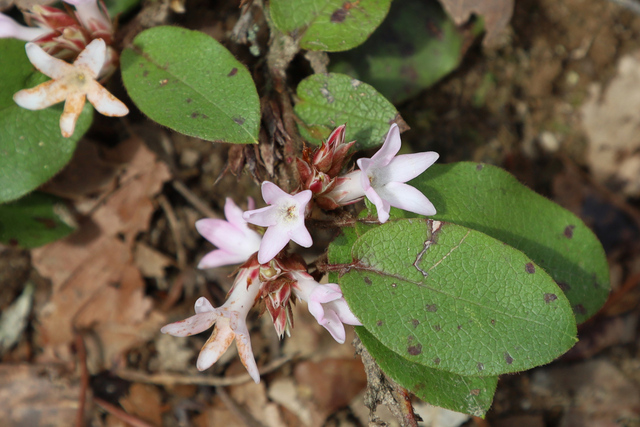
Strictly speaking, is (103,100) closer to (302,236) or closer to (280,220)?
(280,220)

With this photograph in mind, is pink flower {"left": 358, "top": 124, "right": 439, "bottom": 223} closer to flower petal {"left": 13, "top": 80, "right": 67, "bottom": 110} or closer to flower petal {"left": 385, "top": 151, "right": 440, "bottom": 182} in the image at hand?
flower petal {"left": 385, "top": 151, "right": 440, "bottom": 182}

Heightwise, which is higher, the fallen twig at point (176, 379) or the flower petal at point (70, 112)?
the flower petal at point (70, 112)

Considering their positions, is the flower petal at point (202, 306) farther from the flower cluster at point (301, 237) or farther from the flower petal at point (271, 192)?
the flower petal at point (271, 192)

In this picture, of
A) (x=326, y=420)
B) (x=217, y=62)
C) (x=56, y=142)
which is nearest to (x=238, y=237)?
(x=217, y=62)

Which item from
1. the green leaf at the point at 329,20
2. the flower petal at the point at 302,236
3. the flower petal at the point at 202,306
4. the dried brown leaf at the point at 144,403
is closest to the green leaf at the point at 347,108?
the green leaf at the point at 329,20

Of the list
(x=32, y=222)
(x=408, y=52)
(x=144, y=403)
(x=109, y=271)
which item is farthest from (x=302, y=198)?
(x=144, y=403)

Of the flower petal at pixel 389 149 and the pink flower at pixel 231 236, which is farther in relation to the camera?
the pink flower at pixel 231 236
